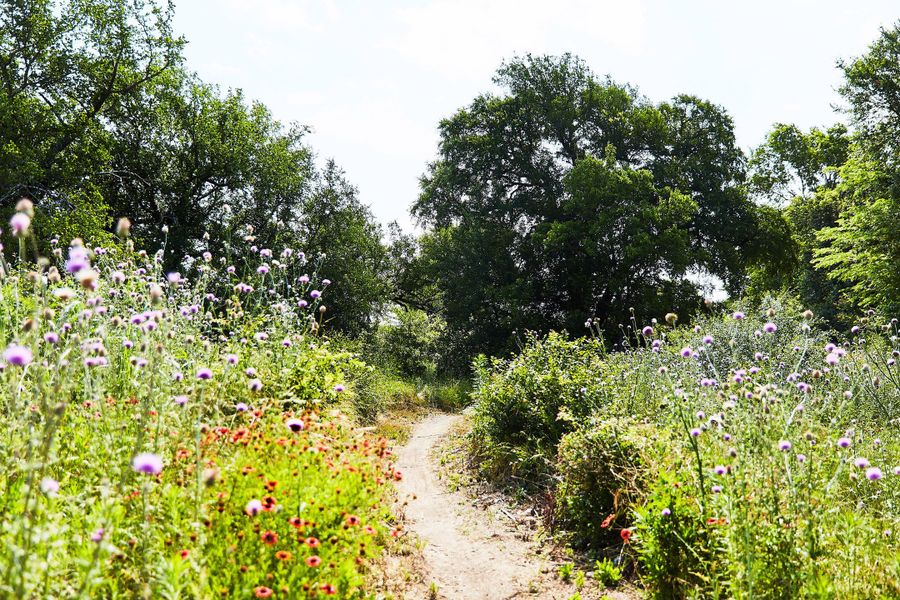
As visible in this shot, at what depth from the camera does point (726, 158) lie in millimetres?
19438

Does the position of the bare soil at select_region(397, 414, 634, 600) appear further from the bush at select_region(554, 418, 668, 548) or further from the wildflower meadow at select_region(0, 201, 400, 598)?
the wildflower meadow at select_region(0, 201, 400, 598)

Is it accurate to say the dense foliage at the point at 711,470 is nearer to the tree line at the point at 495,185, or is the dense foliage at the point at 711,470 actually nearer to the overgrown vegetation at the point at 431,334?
the overgrown vegetation at the point at 431,334

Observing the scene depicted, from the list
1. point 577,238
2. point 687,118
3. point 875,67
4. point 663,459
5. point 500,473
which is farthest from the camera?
point 687,118

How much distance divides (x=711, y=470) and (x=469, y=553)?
85.8 inches

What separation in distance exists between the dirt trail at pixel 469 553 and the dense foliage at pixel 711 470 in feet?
1.70

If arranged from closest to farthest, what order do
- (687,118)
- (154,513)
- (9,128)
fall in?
(154,513)
(9,128)
(687,118)

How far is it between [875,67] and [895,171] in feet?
12.1

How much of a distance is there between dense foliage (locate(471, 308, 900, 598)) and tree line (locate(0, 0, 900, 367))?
11.0 meters

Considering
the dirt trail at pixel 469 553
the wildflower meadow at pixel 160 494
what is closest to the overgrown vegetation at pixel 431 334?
the wildflower meadow at pixel 160 494

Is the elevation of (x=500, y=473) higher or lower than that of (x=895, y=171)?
lower

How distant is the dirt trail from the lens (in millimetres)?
3653

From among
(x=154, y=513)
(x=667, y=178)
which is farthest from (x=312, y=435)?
(x=667, y=178)

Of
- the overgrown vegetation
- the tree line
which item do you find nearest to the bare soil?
the overgrown vegetation

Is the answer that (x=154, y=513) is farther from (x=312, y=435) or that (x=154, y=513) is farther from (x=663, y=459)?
(x=663, y=459)
